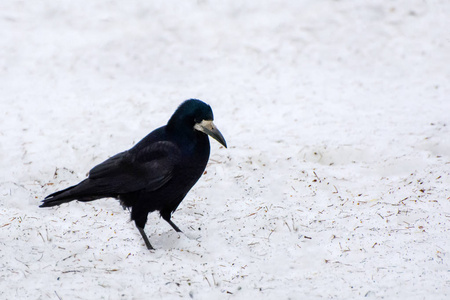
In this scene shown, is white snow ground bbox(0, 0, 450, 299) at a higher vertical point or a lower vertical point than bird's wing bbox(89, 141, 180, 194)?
lower

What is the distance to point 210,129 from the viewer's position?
17.6 feet

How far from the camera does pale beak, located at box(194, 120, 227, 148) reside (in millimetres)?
5348

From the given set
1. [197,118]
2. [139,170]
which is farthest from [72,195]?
[197,118]

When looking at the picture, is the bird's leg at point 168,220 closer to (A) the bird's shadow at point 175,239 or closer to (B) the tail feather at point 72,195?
(A) the bird's shadow at point 175,239

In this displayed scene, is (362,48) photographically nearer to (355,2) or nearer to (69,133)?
(355,2)

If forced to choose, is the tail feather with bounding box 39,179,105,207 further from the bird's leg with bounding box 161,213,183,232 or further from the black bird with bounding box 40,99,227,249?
the bird's leg with bounding box 161,213,183,232

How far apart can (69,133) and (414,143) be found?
4.32 meters

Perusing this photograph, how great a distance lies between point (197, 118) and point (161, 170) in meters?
0.56

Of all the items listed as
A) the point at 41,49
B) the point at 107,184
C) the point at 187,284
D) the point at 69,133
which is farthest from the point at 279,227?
the point at 41,49

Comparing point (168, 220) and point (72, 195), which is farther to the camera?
point (168, 220)

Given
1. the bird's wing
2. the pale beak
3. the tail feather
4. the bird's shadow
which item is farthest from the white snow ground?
the pale beak

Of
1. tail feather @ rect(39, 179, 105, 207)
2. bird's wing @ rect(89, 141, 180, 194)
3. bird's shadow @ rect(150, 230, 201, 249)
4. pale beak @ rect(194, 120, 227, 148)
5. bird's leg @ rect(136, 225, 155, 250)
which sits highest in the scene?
pale beak @ rect(194, 120, 227, 148)

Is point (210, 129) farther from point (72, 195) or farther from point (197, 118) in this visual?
point (72, 195)

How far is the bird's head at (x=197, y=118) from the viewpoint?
17.7ft
